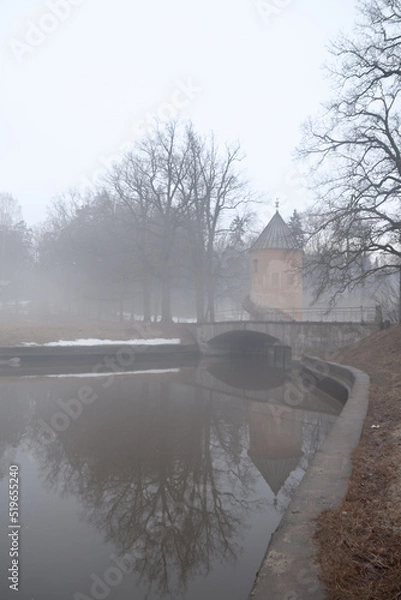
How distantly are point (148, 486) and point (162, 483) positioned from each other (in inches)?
10.4

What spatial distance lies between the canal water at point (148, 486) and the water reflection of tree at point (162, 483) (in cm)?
2

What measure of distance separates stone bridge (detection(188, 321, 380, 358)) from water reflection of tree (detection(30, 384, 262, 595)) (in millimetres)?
11643

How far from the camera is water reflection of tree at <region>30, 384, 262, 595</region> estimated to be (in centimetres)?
619

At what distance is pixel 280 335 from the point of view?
91.8 ft

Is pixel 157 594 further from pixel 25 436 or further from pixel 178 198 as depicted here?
pixel 178 198

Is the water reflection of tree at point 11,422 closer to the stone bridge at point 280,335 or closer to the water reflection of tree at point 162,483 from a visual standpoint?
the water reflection of tree at point 162,483

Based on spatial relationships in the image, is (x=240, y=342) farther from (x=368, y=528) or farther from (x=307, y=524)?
(x=368, y=528)

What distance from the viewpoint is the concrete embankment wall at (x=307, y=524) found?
358cm

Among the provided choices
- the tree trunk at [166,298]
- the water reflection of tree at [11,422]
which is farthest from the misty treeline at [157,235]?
the water reflection of tree at [11,422]

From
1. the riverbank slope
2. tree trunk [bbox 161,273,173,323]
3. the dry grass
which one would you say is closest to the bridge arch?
the riverbank slope

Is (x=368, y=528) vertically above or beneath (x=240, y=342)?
beneath

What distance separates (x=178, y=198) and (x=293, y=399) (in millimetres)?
22615

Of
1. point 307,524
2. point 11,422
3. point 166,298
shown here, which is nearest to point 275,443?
point 307,524

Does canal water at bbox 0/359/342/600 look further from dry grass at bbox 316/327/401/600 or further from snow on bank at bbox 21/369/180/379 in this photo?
snow on bank at bbox 21/369/180/379
